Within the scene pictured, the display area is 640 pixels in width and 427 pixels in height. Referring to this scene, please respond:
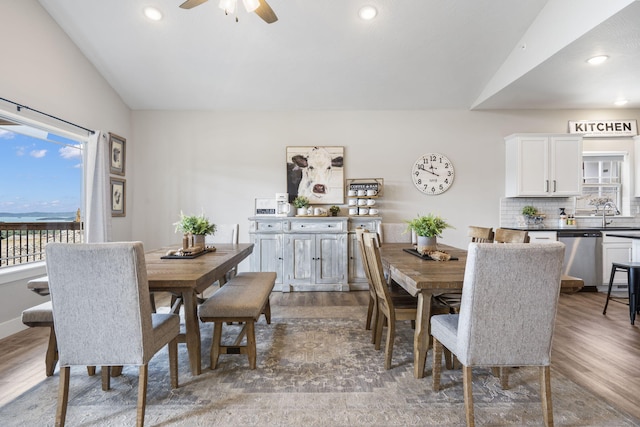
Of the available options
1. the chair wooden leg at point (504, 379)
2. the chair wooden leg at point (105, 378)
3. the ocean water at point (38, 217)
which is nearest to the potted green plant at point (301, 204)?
the ocean water at point (38, 217)

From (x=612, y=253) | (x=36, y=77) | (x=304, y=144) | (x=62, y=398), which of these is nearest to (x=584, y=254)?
(x=612, y=253)

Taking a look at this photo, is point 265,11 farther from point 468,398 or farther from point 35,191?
point 35,191

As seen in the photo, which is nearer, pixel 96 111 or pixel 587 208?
pixel 96 111

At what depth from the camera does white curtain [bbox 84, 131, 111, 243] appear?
3873mm

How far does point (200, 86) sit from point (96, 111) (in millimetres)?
1370

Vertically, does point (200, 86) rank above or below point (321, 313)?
above

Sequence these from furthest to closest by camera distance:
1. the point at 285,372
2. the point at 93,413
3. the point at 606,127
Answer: the point at 606,127, the point at 285,372, the point at 93,413

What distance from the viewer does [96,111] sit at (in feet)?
13.6

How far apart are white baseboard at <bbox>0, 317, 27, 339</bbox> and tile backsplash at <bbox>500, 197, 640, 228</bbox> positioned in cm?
620

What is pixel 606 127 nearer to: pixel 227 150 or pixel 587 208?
pixel 587 208

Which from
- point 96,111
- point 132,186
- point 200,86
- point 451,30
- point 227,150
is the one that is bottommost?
point 132,186

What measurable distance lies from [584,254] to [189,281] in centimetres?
525

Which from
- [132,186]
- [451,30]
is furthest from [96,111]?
[451,30]

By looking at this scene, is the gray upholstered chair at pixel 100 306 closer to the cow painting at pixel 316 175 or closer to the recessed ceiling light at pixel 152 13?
the recessed ceiling light at pixel 152 13
